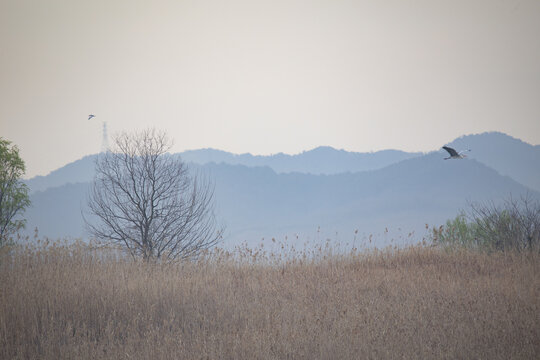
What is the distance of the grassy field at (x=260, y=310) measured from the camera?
659 centimetres

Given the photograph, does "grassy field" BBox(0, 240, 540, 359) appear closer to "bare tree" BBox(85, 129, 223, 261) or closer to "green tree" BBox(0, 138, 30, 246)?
"bare tree" BBox(85, 129, 223, 261)

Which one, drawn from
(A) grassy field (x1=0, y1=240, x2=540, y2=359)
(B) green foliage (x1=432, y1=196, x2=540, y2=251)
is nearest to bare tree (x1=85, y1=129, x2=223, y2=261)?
(A) grassy field (x1=0, y1=240, x2=540, y2=359)

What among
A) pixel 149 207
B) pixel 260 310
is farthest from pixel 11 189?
pixel 260 310

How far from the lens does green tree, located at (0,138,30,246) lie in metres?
22.0

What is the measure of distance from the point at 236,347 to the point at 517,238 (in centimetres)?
1241

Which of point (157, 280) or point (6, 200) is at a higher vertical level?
point (6, 200)

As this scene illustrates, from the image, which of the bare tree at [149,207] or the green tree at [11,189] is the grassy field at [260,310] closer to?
the bare tree at [149,207]

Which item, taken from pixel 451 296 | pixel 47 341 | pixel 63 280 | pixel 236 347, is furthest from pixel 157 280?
pixel 451 296

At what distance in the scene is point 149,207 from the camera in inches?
595

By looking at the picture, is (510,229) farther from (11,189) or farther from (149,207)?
(11,189)

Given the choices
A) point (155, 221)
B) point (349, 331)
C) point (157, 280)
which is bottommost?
point (349, 331)

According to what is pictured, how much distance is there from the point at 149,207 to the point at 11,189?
12091mm

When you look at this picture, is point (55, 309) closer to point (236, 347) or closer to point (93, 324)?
point (93, 324)

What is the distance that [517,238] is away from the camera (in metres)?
14.8
